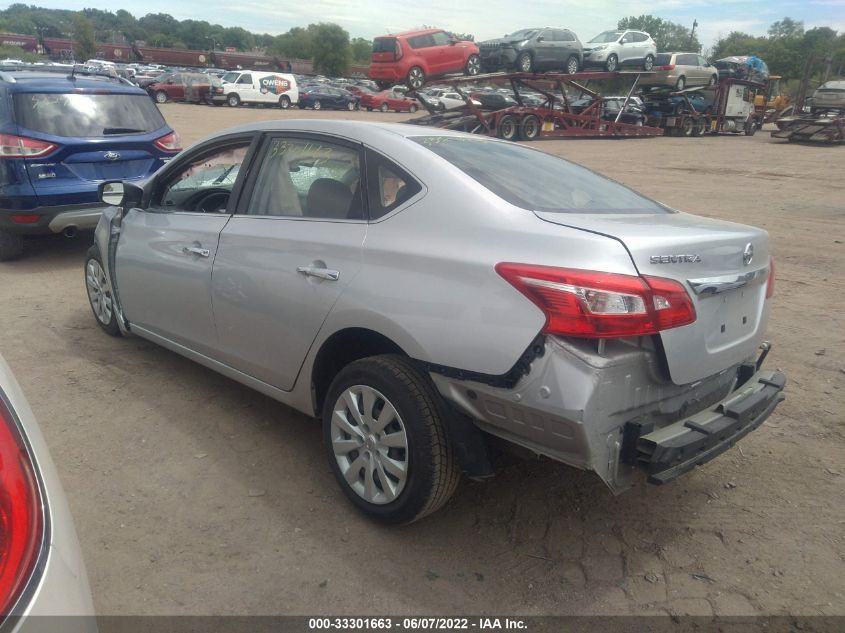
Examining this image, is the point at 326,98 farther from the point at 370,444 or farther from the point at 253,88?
the point at 370,444

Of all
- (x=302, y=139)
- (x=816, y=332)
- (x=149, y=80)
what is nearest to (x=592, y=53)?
(x=816, y=332)

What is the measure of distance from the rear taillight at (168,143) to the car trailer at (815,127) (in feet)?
81.1

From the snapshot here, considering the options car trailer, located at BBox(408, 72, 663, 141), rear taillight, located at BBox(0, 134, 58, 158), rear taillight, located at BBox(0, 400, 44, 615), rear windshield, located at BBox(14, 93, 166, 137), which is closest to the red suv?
car trailer, located at BBox(408, 72, 663, 141)

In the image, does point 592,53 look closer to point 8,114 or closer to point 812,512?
point 8,114

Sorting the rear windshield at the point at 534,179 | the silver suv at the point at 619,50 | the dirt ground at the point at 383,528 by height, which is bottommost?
the dirt ground at the point at 383,528

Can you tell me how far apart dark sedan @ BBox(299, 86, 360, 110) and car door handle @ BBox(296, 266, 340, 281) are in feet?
136

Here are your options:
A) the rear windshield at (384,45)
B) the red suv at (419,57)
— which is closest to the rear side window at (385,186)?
the red suv at (419,57)

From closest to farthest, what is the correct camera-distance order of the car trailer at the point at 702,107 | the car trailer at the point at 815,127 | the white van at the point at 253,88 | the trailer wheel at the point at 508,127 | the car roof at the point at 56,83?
the car roof at the point at 56,83 < the trailer wheel at the point at 508,127 < the car trailer at the point at 815,127 < the car trailer at the point at 702,107 < the white van at the point at 253,88

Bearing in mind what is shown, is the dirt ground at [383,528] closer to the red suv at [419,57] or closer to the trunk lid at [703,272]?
the trunk lid at [703,272]

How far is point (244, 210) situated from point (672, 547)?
2.57 metres

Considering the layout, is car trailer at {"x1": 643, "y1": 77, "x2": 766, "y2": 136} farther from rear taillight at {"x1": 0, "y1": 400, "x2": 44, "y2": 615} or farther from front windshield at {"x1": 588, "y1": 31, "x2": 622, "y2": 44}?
rear taillight at {"x1": 0, "y1": 400, "x2": 44, "y2": 615}

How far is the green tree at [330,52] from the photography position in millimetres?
84750

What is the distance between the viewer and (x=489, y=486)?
3205mm

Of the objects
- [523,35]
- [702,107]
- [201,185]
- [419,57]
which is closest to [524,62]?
[523,35]
